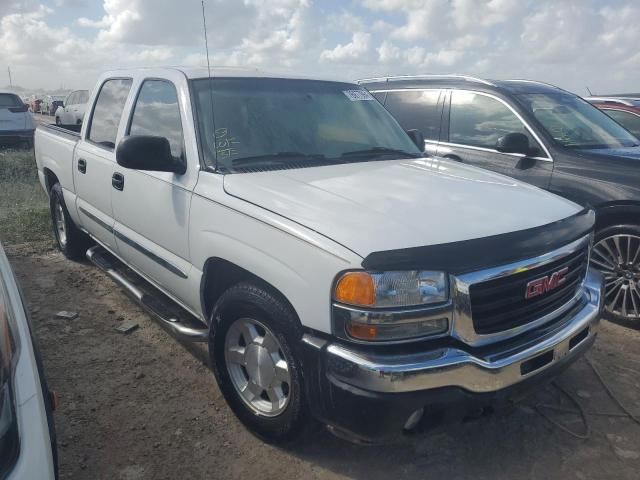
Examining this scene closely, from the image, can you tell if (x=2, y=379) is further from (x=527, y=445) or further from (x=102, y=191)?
(x=102, y=191)

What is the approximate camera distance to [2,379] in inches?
64.3

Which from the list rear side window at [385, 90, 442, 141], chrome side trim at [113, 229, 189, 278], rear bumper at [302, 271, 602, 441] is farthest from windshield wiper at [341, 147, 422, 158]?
rear side window at [385, 90, 442, 141]

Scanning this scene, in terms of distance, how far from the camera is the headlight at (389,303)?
219 cm

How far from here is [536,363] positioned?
247 cm

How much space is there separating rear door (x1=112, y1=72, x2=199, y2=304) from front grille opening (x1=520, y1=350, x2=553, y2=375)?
6.02 feet

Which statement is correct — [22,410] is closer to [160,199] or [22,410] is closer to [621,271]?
[160,199]

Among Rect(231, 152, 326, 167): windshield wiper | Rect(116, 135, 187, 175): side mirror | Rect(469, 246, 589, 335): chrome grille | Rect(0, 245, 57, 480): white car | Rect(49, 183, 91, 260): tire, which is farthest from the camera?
Rect(49, 183, 91, 260): tire

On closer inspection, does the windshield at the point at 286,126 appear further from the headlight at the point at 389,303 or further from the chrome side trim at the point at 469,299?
the chrome side trim at the point at 469,299

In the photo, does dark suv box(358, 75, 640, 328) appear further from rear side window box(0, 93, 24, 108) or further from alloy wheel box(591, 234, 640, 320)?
rear side window box(0, 93, 24, 108)

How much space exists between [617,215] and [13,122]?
13620mm

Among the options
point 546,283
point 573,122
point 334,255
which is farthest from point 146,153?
point 573,122

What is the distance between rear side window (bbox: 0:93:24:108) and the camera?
13.5 metres

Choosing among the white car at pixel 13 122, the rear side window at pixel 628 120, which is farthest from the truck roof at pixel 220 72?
the white car at pixel 13 122

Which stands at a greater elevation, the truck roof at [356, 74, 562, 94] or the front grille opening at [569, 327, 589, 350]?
the truck roof at [356, 74, 562, 94]
